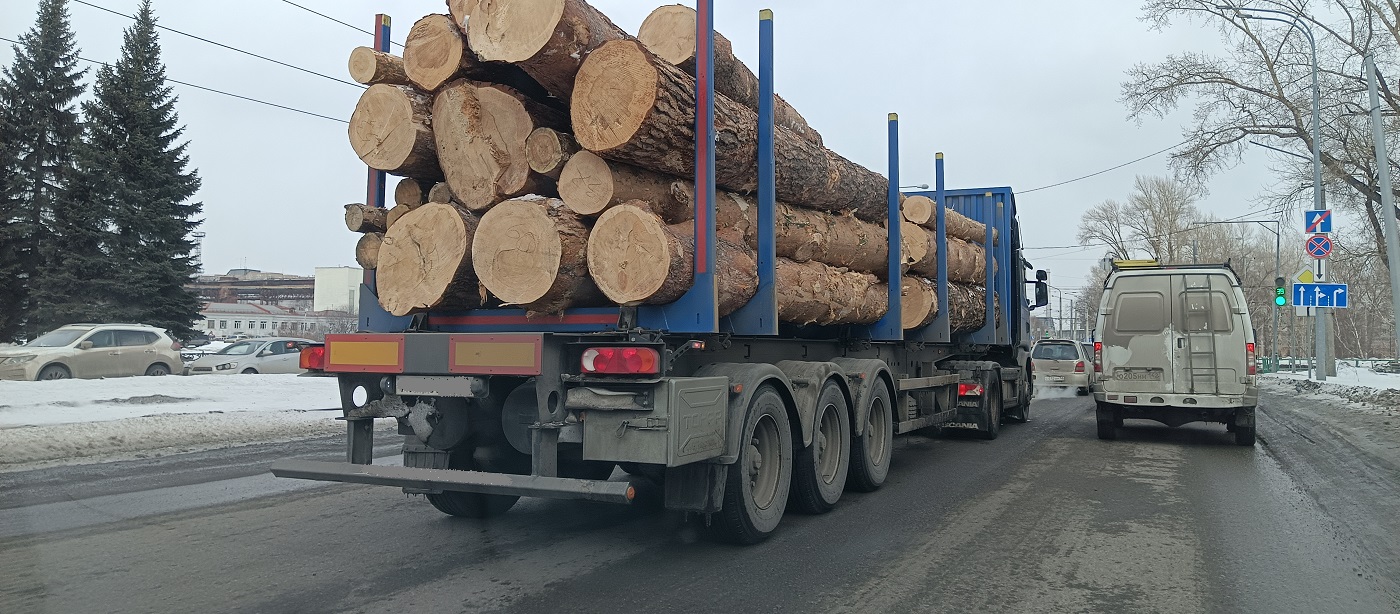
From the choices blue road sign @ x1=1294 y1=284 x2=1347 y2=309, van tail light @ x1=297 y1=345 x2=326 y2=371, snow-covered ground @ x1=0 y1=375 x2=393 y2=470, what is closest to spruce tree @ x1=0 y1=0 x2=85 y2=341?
snow-covered ground @ x1=0 y1=375 x2=393 y2=470

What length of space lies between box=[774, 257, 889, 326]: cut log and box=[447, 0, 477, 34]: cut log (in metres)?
2.51

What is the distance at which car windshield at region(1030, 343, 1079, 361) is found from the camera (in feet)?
72.4

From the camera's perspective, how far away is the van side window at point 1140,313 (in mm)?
11523

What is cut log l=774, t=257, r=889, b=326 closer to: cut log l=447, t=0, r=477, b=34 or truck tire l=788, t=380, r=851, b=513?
truck tire l=788, t=380, r=851, b=513

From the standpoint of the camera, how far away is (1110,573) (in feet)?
16.7

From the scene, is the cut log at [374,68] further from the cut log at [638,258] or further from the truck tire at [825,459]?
the truck tire at [825,459]

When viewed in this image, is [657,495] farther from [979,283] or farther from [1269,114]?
[1269,114]

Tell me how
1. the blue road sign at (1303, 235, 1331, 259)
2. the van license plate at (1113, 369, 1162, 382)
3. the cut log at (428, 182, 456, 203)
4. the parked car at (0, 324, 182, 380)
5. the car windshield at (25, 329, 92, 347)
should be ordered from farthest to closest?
the blue road sign at (1303, 235, 1331, 259)
the car windshield at (25, 329, 92, 347)
the parked car at (0, 324, 182, 380)
the van license plate at (1113, 369, 1162, 382)
the cut log at (428, 182, 456, 203)

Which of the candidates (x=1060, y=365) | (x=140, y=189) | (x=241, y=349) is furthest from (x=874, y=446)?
(x=140, y=189)

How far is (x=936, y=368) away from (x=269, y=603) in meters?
8.06

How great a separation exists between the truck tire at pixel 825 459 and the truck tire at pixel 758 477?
24 cm

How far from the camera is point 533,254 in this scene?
5020mm

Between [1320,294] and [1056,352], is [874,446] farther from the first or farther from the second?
[1320,294]

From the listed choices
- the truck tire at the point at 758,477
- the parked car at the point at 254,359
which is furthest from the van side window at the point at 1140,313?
the parked car at the point at 254,359
